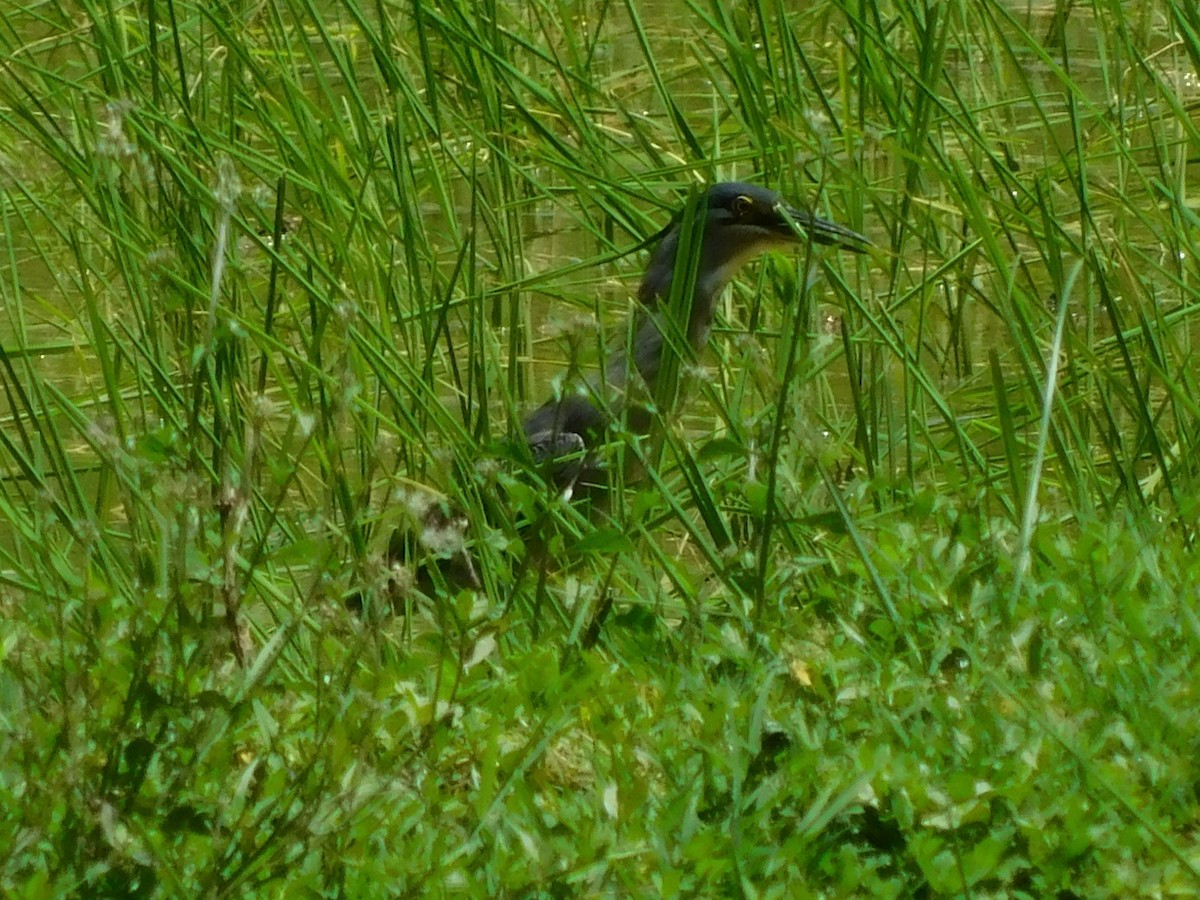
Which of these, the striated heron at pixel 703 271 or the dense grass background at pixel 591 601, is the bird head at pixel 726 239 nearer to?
the striated heron at pixel 703 271

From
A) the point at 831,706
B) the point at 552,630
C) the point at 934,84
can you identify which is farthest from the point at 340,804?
the point at 934,84

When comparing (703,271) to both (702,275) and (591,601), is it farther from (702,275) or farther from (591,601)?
(591,601)

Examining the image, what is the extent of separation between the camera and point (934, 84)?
3.41 meters

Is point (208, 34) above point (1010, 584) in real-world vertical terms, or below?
above

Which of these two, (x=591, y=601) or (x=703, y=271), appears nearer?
(x=591, y=601)

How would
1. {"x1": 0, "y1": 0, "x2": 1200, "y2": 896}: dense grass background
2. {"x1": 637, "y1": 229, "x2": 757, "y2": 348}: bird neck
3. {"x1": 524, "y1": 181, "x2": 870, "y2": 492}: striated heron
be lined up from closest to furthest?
{"x1": 0, "y1": 0, "x2": 1200, "y2": 896}: dense grass background, {"x1": 524, "y1": 181, "x2": 870, "y2": 492}: striated heron, {"x1": 637, "y1": 229, "x2": 757, "y2": 348}: bird neck

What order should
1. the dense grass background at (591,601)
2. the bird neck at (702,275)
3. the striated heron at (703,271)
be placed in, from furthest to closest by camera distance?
the bird neck at (702,275)
the striated heron at (703,271)
the dense grass background at (591,601)

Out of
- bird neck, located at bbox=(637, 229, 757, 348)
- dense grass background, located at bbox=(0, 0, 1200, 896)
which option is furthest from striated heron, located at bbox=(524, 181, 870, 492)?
dense grass background, located at bbox=(0, 0, 1200, 896)

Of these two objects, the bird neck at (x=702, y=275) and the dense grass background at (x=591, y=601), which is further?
the bird neck at (x=702, y=275)

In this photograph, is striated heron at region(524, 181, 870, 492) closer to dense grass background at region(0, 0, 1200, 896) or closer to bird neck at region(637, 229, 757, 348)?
bird neck at region(637, 229, 757, 348)

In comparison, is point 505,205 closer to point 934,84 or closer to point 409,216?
point 409,216

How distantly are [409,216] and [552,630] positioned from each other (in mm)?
821

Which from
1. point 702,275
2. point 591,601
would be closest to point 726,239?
point 702,275

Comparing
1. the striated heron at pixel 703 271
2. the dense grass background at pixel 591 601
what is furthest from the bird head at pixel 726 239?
the dense grass background at pixel 591 601
